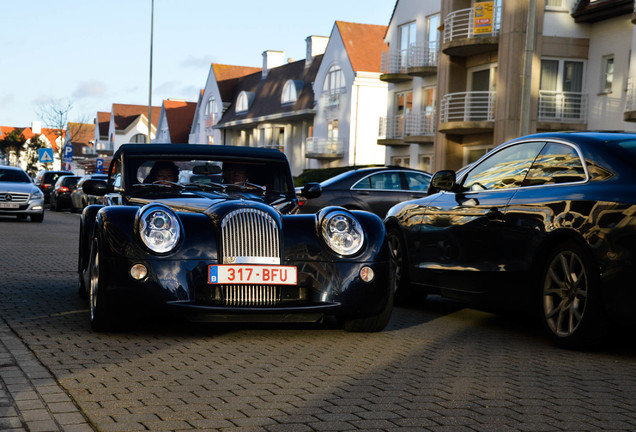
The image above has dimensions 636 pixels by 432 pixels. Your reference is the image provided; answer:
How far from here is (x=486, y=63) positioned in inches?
1448

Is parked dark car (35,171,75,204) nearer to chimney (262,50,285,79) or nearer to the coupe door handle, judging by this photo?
chimney (262,50,285,79)

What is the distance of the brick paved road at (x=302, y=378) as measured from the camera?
14.5ft

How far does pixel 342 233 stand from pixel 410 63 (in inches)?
1470

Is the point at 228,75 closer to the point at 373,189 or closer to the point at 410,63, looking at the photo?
the point at 410,63

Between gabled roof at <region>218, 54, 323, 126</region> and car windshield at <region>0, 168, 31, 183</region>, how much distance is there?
32.5 metres

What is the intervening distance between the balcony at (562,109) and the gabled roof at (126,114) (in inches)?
3227

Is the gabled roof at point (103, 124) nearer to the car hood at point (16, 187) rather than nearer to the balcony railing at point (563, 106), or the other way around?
the balcony railing at point (563, 106)

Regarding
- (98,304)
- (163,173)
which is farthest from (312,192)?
(98,304)

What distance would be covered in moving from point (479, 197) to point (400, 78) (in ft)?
122

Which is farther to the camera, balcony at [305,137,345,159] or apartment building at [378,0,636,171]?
balcony at [305,137,345,159]

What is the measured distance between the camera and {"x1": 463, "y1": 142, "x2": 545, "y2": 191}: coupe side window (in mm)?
7465

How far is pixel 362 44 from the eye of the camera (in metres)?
55.4

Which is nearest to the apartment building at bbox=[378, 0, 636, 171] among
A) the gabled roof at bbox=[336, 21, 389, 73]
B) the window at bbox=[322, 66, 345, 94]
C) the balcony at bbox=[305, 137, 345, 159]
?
the gabled roof at bbox=[336, 21, 389, 73]

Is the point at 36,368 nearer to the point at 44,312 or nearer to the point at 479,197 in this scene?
the point at 44,312
